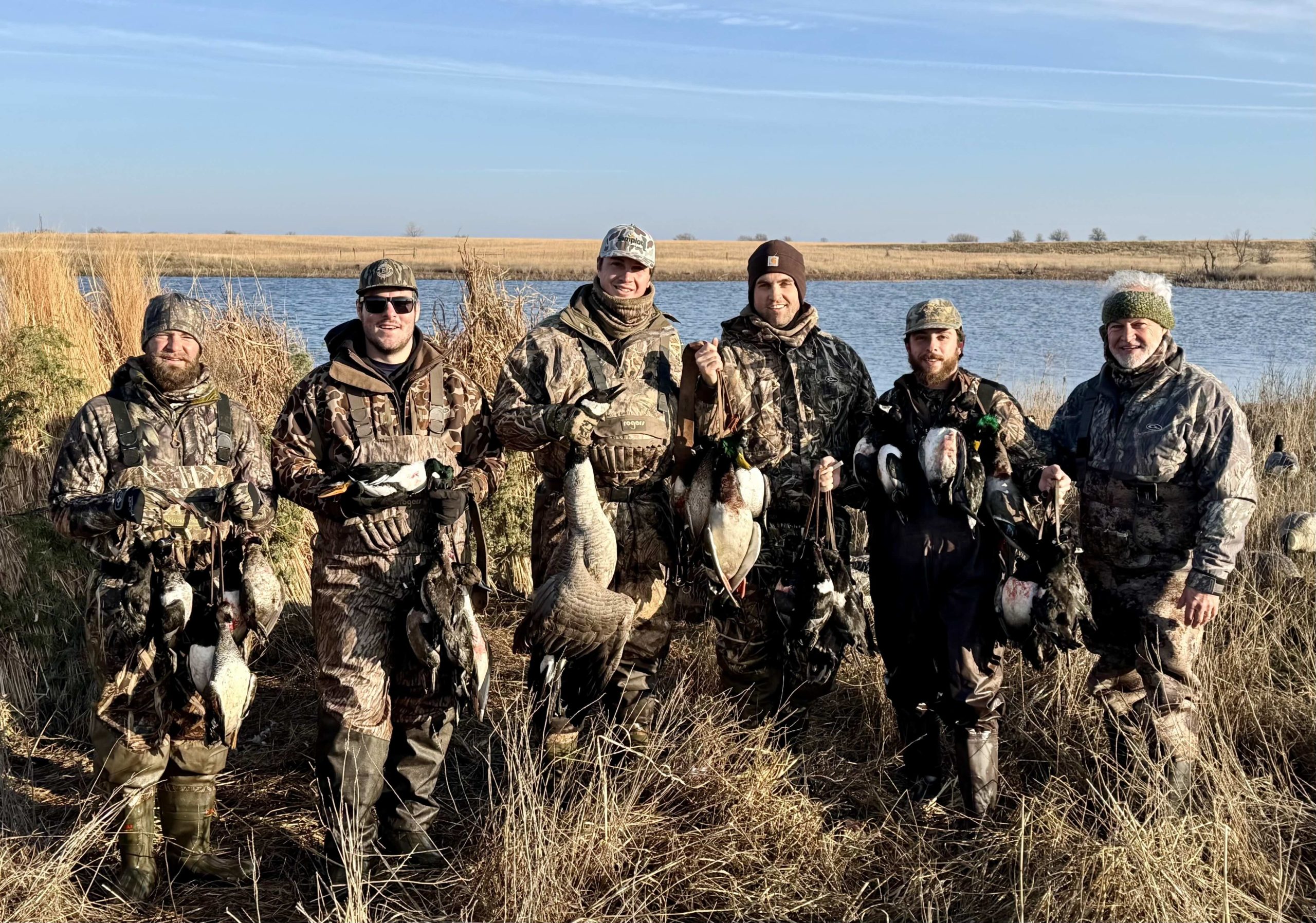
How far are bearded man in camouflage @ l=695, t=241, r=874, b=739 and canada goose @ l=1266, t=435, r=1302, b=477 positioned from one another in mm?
6390

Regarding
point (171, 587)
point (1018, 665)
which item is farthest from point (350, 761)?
point (1018, 665)

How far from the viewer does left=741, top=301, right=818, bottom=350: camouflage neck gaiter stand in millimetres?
5051

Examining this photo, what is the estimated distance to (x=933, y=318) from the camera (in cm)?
462

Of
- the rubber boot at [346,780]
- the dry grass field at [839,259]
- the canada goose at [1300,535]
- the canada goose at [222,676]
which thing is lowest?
the rubber boot at [346,780]

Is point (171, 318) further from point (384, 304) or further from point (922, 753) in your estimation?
point (922, 753)

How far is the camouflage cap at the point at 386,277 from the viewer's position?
4.38 m

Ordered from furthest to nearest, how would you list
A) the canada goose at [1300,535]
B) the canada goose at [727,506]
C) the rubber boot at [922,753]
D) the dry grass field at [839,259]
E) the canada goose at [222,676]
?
1. the dry grass field at [839,259]
2. the canada goose at [1300,535]
3. the rubber boot at [922,753]
4. the canada goose at [727,506]
5. the canada goose at [222,676]

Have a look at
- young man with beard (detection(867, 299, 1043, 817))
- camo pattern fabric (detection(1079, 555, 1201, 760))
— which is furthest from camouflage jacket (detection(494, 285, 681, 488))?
camo pattern fabric (detection(1079, 555, 1201, 760))

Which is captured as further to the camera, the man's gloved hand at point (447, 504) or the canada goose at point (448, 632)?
the man's gloved hand at point (447, 504)

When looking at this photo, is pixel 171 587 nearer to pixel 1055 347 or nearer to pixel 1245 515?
pixel 1245 515

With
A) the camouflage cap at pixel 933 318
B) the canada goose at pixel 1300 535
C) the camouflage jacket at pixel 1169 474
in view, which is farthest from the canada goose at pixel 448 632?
the canada goose at pixel 1300 535

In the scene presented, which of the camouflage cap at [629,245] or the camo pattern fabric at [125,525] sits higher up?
the camouflage cap at [629,245]

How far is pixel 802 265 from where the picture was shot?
5168 mm

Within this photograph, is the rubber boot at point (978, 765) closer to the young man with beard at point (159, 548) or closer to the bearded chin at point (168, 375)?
the young man with beard at point (159, 548)
